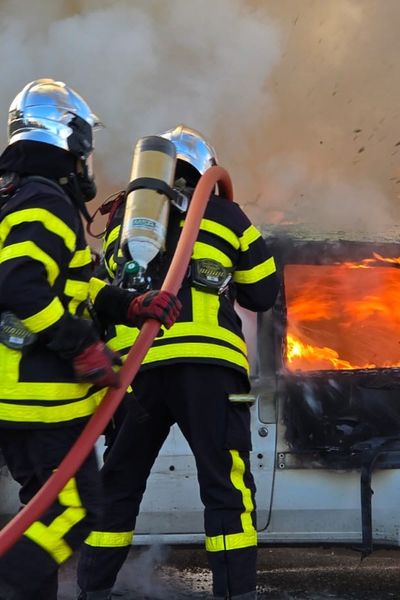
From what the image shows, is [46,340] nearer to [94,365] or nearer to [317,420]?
[94,365]

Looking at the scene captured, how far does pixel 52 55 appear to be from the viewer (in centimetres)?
620

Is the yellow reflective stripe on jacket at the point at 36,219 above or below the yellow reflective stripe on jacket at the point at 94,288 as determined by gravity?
above

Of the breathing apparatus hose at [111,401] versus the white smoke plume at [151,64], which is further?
the white smoke plume at [151,64]

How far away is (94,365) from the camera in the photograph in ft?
7.32

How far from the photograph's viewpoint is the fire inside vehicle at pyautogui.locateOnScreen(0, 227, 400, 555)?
3.44m

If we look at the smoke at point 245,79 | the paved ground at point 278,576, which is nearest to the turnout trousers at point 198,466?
the paved ground at point 278,576

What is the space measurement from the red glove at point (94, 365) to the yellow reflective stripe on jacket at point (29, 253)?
0.25 m

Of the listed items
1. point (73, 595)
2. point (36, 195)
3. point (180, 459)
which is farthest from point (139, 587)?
point (36, 195)

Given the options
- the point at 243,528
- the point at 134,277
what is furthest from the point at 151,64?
the point at 243,528

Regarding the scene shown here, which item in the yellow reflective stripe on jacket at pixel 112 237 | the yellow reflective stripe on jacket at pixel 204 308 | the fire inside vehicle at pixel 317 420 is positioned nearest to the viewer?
the yellow reflective stripe on jacket at pixel 204 308

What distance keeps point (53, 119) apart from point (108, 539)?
5.10 ft

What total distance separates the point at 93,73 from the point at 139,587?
408cm

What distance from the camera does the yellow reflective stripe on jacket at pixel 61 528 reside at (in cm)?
220

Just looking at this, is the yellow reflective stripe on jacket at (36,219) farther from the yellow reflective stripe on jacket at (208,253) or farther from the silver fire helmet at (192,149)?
the silver fire helmet at (192,149)
